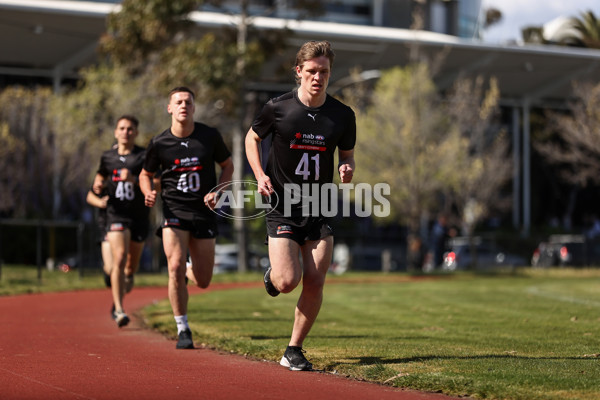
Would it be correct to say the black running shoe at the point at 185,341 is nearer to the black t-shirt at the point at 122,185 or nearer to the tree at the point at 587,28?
the black t-shirt at the point at 122,185

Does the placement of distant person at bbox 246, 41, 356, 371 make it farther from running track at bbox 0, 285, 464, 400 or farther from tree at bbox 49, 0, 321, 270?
tree at bbox 49, 0, 321, 270

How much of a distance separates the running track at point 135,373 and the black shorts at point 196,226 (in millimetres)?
1110

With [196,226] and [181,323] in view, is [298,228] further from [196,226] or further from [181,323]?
[181,323]

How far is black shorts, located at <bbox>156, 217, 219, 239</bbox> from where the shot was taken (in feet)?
32.7

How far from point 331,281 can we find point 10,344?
1860 centimetres

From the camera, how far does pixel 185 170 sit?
10.1 meters

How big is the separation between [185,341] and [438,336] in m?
2.71

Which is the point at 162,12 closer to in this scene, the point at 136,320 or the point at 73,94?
the point at 73,94

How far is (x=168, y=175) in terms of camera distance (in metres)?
10.2

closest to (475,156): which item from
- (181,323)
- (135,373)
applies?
(181,323)

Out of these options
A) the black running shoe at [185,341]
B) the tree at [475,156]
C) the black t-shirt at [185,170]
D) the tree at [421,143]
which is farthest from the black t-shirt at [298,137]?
the tree at [475,156]

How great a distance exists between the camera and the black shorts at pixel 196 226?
9.98 m

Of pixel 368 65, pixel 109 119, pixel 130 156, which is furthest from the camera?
pixel 368 65

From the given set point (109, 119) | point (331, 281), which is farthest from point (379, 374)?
point (109, 119)
